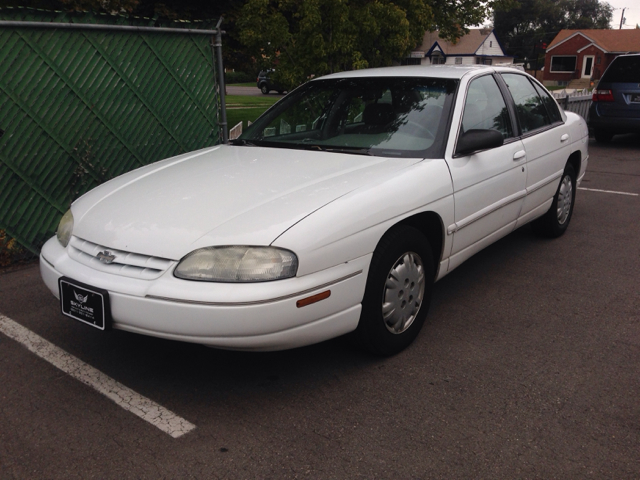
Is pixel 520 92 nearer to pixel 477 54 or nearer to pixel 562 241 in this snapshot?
pixel 562 241

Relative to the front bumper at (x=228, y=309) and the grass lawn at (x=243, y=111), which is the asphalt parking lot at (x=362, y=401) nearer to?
the front bumper at (x=228, y=309)

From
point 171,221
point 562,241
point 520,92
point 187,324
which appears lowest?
point 562,241

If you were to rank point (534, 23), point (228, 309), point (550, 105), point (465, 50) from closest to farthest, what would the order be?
point (228, 309) → point (550, 105) → point (465, 50) → point (534, 23)

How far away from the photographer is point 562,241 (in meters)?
5.73

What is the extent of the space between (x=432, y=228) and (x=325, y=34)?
5.74 m

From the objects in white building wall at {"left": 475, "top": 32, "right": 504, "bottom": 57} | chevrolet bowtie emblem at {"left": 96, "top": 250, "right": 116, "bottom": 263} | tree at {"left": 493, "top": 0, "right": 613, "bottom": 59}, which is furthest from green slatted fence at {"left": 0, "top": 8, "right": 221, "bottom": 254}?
tree at {"left": 493, "top": 0, "right": 613, "bottom": 59}

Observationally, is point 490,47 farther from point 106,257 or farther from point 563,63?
point 106,257

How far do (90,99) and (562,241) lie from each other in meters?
4.56

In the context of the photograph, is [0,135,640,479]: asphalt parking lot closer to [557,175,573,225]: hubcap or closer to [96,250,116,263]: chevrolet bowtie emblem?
[96,250,116,263]: chevrolet bowtie emblem

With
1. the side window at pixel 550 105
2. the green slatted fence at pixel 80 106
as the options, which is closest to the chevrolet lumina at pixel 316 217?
the side window at pixel 550 105

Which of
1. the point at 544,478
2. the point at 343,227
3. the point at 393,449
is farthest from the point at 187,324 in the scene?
the point at 544,478

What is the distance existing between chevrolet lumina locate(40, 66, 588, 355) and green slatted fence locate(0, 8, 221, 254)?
1.72 meters

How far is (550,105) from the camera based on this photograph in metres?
5.39

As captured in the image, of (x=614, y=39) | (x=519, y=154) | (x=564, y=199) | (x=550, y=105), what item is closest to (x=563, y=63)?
(x=614, y=39)
